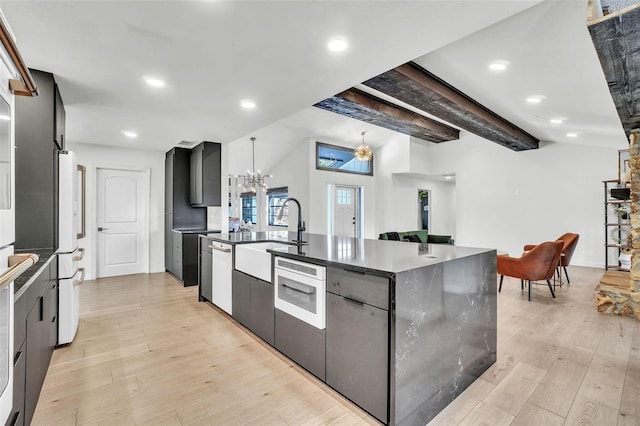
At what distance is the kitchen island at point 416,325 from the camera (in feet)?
5.22

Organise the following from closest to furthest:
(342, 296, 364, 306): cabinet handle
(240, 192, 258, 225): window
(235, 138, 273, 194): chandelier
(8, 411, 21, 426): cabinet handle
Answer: (8, 411, 21, 426): cabinet handle < (342, 296, 364, 306): cabinet handle < (235, 138, 273, 194): chandelier < (240, 192, 258, 225): window

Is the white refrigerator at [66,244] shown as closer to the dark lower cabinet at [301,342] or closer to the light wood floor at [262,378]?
the light wood floor at [262,378]

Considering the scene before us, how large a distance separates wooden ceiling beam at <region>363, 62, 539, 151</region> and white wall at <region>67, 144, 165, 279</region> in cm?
435

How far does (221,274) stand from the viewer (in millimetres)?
3469

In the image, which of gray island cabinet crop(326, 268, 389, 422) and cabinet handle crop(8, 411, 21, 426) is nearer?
cabinet handle crop(8, 411, 21, 426)

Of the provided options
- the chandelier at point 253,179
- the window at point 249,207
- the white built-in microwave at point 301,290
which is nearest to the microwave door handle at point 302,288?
the white built-in microwave at point 301,290

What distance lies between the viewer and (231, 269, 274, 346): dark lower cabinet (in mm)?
2575

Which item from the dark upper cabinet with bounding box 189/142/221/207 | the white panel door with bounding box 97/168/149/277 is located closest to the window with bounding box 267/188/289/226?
→ the dark upper cabinet with bounding box 189/142/221/207

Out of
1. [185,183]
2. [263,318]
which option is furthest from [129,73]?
[185,183]

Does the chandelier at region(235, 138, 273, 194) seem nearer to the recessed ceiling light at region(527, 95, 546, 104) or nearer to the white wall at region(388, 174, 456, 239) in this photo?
the white wall at region(388, 174, 456, 239)

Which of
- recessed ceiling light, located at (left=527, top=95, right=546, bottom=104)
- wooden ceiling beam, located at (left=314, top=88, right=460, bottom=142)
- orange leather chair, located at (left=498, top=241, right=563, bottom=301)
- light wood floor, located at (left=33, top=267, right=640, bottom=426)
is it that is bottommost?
→ light wood floor, located at (left=33, top=267, right=640, bottom=426)

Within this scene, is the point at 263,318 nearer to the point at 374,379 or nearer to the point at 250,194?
the point at 374,379

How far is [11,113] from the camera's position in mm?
1188

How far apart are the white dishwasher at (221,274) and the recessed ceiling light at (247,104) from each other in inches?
60.5
